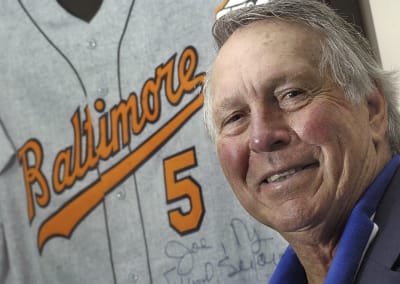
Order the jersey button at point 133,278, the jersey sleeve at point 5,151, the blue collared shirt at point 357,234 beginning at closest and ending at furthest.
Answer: the blue collared shirt at point 357,234 < the jersey button at point 133,278 < the jersey sleeve at point 5,151

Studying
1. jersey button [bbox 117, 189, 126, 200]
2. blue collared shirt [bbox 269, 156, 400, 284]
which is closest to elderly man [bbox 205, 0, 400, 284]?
blue collared shirt [bbox 269, 156, 400, 284]

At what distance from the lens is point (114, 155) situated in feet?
3.51

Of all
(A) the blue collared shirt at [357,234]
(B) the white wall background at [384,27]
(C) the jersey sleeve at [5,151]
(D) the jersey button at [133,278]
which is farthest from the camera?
(C) the jersey sleeve at [5,151]

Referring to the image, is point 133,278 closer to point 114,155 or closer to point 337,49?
point 114,155

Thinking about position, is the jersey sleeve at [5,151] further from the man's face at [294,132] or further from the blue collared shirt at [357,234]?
the blue collared shirt at [357,234]

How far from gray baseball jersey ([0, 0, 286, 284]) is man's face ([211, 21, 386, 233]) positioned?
27 centimetres

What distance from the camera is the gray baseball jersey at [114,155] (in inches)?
38.7

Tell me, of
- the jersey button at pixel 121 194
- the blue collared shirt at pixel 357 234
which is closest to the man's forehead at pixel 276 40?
the blue collared shirt at pixel 357 234

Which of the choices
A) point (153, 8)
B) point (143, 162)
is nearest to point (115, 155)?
point (143, 162)

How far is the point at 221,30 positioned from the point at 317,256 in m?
0.25

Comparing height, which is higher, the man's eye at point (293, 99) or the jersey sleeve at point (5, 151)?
the man's eye at point (293, 99)

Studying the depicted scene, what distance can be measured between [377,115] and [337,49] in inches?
3.0

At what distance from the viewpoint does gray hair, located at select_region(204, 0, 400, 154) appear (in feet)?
2.22
